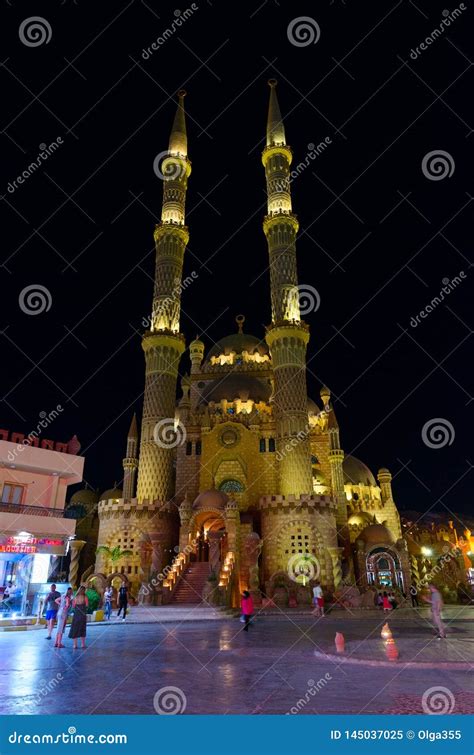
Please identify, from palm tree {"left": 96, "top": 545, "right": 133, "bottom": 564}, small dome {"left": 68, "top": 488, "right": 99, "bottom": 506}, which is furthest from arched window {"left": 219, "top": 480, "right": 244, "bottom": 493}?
small dome {"left": 68, "top": 488, "right": 99, "bottom": 506}

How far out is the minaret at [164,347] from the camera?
3581cm

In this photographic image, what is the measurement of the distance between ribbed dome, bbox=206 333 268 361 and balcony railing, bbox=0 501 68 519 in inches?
1117

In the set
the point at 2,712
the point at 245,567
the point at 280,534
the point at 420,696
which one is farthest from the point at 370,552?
the point at 2,712

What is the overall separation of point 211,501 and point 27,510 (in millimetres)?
12006

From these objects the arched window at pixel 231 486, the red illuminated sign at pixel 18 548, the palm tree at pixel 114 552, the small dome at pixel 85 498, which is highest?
the small dome at pixel 85 498

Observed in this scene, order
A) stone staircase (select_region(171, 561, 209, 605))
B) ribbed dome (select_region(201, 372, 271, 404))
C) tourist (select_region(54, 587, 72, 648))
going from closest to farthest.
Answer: tourist (select_region(54, 587, 72, 648)) → stone staircase (select_region(171, 561, 209, 605)) → ribbed dome (select_region(201, 372, 271, 404))

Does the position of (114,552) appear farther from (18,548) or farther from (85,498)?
(85,498)

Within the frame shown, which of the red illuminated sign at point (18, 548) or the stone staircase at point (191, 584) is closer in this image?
the red illuminated sign at point (18, 548)

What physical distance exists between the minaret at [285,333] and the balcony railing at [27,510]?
1574 cm

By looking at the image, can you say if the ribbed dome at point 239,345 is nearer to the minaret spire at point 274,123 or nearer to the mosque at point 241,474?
Answer: the mosque at point 241,474

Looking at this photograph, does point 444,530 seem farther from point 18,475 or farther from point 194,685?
point 194,685

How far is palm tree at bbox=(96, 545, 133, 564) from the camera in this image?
32.0 metres

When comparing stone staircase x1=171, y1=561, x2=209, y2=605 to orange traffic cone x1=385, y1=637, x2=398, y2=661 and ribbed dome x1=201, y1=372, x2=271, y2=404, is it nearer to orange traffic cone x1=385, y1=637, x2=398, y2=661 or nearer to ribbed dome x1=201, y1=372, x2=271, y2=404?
orange traffic cone x1=385, y1=637, x2=398, y2=661

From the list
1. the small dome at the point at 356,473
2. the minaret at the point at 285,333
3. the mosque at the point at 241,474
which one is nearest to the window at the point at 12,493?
the mosque at the point at 241,474
